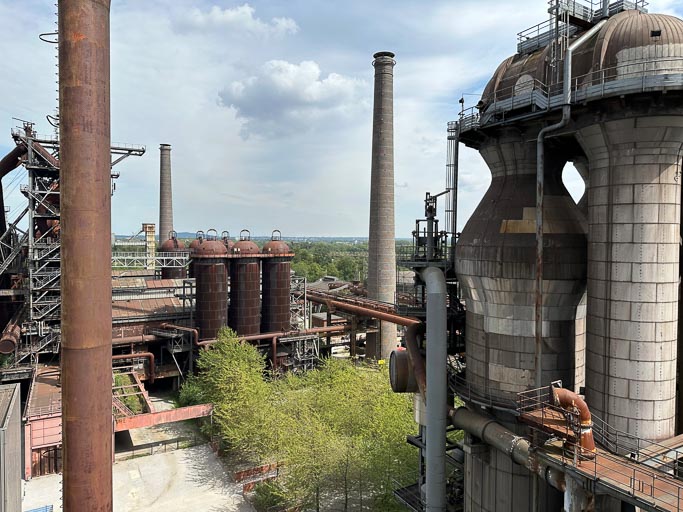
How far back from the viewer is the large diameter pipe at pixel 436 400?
1628 centimetres

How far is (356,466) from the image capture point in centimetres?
2106

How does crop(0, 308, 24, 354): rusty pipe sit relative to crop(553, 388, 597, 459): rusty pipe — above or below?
below

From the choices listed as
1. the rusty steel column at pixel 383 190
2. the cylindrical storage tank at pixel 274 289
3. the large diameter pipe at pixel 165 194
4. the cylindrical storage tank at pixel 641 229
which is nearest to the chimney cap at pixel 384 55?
the rusty steel column at pixel 383 190

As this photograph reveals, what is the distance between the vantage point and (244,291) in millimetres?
38688

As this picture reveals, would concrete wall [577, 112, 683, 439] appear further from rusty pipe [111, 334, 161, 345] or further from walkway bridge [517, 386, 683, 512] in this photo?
rusty pipe [111, 334, 161, 345]

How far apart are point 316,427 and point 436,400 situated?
28.3 ft

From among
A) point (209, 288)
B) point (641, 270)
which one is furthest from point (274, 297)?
point (641, 270)

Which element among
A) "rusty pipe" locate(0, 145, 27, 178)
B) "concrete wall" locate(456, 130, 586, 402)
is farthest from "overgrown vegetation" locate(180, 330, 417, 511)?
"rusty pipe" locate(0, 145, 27, 178)

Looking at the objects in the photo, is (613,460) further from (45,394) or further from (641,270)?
(45,394)

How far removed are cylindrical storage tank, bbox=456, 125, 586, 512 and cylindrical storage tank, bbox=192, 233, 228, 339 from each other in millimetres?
25489

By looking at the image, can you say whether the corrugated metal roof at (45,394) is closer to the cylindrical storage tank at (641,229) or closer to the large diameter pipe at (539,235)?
the large diameter pipe at (539,235)

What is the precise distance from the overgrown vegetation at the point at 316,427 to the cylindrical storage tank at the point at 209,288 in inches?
151

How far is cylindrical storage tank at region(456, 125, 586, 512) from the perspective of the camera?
48.1 feet

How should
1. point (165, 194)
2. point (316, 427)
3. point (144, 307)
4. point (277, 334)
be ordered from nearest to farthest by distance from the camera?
point (316, 427), point (277, 334), point (144, 307), point (165, 194)
